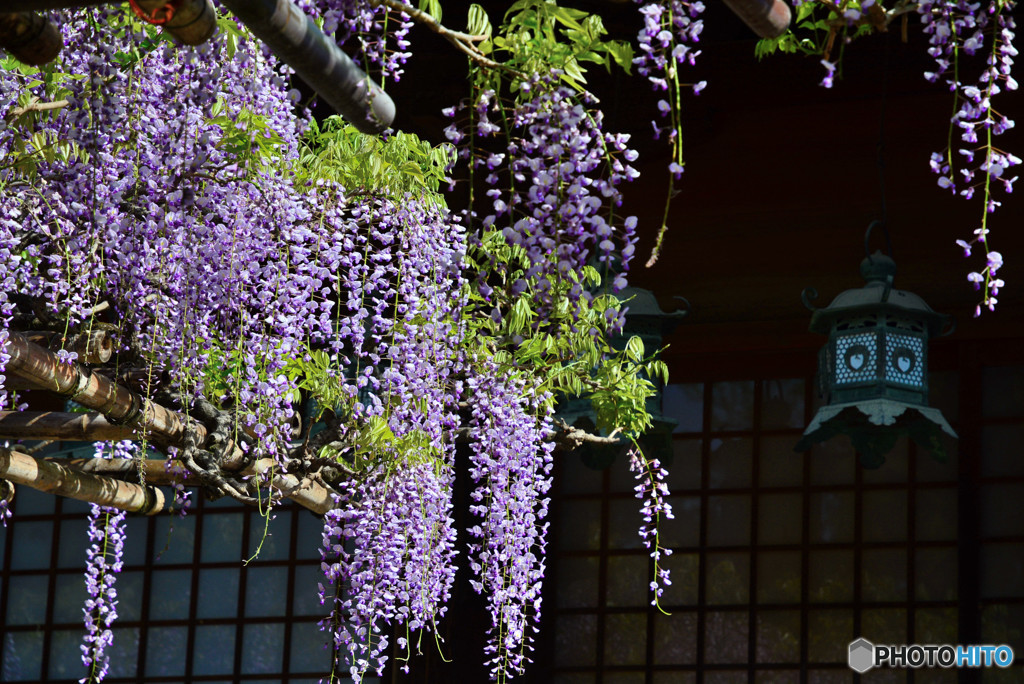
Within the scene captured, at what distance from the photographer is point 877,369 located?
3.71 metres

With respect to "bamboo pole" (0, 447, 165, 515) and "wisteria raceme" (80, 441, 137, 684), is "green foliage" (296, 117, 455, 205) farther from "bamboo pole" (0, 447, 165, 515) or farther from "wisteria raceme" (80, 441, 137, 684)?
"wisteria raceme" (80, 441, 137, 684)

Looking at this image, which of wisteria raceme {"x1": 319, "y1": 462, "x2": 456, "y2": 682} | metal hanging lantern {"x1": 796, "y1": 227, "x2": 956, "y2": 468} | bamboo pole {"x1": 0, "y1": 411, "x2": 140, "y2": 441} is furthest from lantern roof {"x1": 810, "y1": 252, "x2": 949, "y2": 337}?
bamboo pole {"x1": 0, "y1": 411, "x2": 140, "y2": 441}

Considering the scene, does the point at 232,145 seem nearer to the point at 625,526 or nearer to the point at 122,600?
the point at 625,526

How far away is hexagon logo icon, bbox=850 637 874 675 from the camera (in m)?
5.02

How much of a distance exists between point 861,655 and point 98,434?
8.96 ft

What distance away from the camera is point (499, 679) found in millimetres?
5109

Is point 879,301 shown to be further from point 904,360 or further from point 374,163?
point 374,163

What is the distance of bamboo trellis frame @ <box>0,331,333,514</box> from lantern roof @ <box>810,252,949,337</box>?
148 centimetres

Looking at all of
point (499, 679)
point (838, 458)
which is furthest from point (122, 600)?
point (838, 458)

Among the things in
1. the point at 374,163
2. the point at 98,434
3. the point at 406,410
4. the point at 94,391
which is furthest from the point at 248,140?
the point at 98,434

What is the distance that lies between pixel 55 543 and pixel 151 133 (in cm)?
371

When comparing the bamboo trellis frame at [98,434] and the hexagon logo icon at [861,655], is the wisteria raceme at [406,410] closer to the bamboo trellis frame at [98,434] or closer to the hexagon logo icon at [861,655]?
the bamboo trellis frame at [98,434]

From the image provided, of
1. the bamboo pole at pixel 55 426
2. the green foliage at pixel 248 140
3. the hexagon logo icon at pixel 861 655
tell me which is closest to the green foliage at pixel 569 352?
the green foliage at pixel 248 140

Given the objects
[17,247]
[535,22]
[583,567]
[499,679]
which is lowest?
[499,679]
